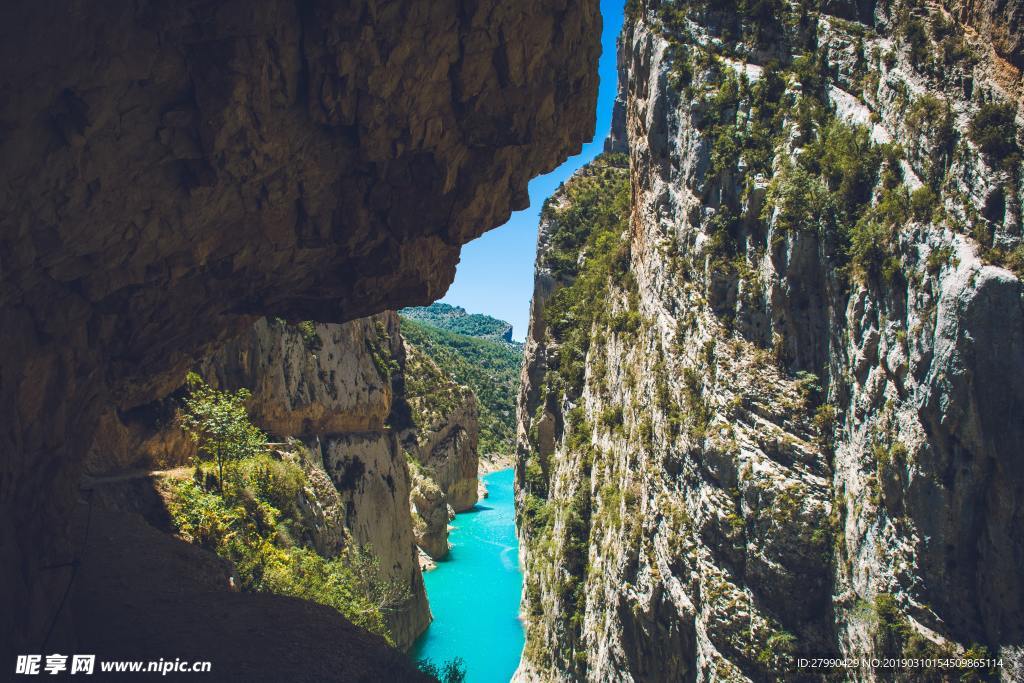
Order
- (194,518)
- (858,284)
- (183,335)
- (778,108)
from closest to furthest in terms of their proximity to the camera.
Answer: (183,335) → (194,518) → (858,284) → (778,108)

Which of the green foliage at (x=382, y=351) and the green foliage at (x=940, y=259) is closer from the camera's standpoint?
the green foliage at (x=940, y=259)

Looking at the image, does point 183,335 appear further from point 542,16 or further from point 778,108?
point 778,108

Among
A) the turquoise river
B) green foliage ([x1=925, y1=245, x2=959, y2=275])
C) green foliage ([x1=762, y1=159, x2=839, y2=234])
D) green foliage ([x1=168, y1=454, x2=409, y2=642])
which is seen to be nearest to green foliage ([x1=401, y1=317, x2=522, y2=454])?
the turquoise river

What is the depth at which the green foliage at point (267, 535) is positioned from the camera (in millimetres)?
18656

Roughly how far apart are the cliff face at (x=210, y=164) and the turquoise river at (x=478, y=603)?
30.8 meters

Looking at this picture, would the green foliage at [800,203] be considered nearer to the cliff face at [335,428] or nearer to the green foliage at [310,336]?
the cliff face at [335,428]

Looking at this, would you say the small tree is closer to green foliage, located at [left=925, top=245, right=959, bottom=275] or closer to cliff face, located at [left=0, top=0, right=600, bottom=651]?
cliff face, located at [left=0, top=0, right=600, bottom=651]

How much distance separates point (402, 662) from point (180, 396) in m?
15.1

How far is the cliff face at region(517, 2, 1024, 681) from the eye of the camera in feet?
52.8

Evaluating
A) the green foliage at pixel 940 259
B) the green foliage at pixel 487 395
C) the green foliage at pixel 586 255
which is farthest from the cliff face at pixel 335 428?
the green foliage at pixel 487 395

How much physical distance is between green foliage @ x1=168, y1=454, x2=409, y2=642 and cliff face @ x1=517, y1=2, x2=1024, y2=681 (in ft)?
37.4

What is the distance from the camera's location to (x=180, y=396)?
76.0 feet

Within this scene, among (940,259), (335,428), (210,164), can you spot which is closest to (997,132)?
(940,259)

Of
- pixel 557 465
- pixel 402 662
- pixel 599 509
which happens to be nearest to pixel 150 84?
pixel 402 662
